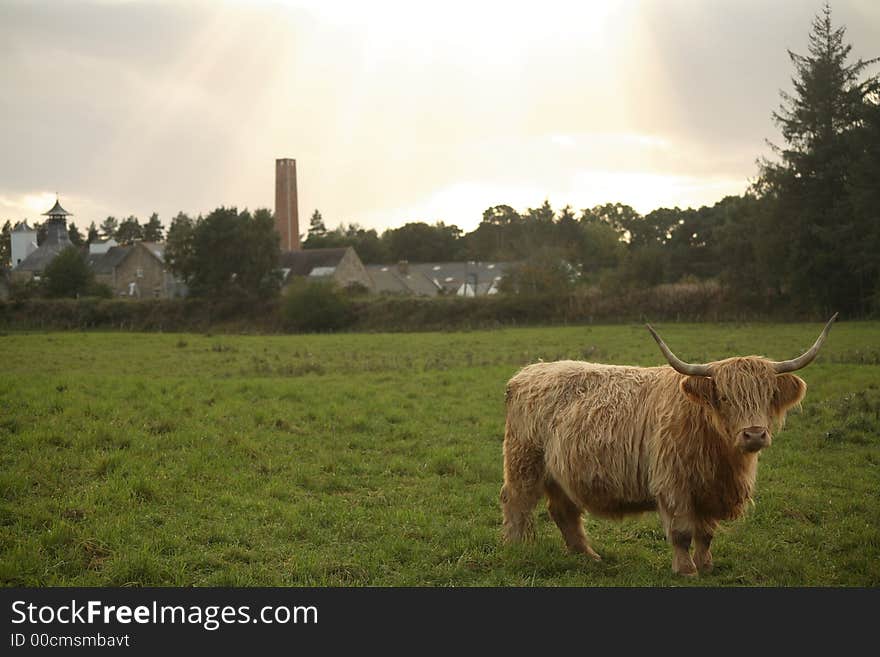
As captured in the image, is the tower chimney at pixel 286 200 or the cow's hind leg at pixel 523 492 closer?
the cow's hind leg at pixel 523 492

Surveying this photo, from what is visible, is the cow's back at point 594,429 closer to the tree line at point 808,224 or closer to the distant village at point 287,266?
the tree line at point 808,224

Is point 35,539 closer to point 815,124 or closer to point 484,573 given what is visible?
point 484,573

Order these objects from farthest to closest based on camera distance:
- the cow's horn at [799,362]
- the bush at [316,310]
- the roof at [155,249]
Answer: the roof at [155,249] < the bush at [316,310] < the cow's horn at [799,362]

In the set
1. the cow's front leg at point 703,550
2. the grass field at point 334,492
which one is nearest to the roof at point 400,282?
the grass field at point 334,492

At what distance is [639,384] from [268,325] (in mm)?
47844

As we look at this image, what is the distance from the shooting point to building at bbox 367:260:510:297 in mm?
86062

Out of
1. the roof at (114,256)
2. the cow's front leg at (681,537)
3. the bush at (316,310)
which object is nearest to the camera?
the cow's front leg at (681,537)

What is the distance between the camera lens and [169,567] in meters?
7.29

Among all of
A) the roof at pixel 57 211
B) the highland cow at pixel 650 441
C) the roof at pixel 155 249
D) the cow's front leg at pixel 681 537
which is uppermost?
the roof at pixel 57 211

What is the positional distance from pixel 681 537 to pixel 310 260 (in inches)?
2909

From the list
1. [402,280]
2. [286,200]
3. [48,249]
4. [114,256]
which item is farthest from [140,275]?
[402,280]

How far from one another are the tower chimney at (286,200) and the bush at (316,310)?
134ft

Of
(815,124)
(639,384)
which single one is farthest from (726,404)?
(815,124)

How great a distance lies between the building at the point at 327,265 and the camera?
76.1 meters
